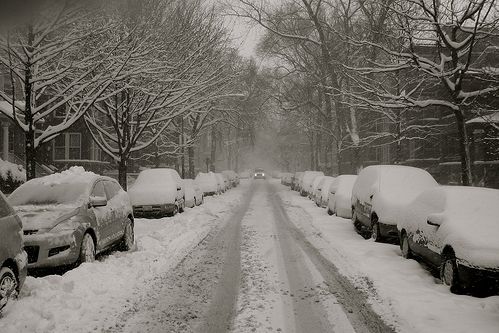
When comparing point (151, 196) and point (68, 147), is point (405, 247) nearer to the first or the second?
point (151, 196)

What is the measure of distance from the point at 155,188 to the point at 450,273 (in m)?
12.6

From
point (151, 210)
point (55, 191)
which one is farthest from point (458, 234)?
point (151, 210)

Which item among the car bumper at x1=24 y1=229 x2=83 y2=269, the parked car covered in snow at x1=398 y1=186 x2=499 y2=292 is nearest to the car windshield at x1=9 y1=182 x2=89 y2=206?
the car bumper at x1=24 y1=229 x2=83 y2=269

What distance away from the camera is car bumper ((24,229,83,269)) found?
23.3 feet

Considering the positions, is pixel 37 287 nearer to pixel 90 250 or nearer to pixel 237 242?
pixel 90 250

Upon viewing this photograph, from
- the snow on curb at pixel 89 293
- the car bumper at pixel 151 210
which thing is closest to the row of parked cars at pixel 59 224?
the snow on curb at pixel 89 293

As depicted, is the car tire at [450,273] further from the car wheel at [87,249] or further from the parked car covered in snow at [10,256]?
the parked car covered in snow at [10,256]

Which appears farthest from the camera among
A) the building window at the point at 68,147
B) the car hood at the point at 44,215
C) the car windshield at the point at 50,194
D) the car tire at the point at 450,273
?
the building window at the point at 68,147

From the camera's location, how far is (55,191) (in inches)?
344

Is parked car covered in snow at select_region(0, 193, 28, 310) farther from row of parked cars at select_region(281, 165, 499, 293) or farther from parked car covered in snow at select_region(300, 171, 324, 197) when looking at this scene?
parked car covered in snow at select_region(300, 171, 324, 197)

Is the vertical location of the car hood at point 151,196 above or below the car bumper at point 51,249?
above

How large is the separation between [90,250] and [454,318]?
5.81 m

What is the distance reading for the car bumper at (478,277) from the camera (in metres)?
6.27

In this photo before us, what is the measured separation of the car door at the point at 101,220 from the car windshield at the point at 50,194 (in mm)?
306
